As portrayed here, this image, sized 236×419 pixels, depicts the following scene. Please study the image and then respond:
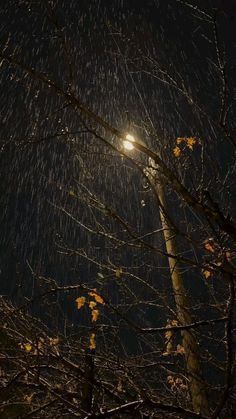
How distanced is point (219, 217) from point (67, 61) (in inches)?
59.3

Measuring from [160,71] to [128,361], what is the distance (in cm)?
326

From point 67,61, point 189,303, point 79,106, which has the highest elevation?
point 67,61

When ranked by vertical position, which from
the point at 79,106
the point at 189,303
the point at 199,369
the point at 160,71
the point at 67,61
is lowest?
the point at 199,369

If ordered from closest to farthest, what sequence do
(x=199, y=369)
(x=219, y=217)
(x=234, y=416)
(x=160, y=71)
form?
(x=219, y=217) < (x=160, y=71) < (x=234, y=416) < (x=199, y=369)

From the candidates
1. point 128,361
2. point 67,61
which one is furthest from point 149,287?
point 67,61

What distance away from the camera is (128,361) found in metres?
4.75

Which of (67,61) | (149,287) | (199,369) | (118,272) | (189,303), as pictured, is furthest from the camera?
(189,303)

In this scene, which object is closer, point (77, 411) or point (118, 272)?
point (77, 411)

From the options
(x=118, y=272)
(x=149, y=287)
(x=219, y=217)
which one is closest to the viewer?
(x=219, y=217)

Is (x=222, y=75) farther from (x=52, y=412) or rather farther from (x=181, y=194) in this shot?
(x=52, y=412)

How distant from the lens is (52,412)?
4250mm

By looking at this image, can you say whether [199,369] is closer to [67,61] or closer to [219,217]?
[219,217]

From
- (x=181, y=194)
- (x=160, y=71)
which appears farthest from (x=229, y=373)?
(x=160, y=71)

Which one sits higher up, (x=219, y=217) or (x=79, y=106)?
(x=79, y=106)
